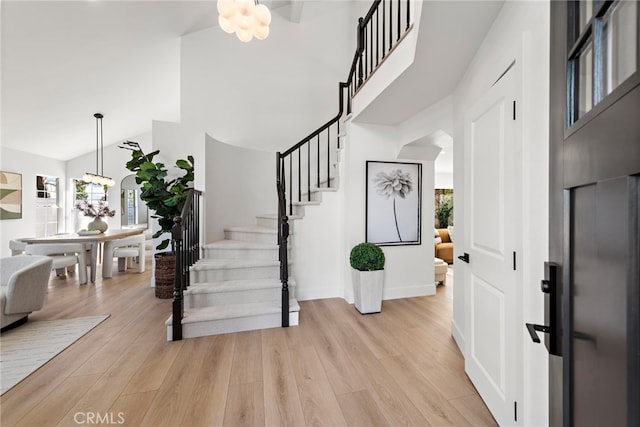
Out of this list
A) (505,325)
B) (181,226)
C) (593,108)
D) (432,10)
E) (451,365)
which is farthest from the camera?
(181,226)

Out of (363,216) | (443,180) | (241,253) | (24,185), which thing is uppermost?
(443,180)

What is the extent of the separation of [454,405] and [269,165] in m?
3.93

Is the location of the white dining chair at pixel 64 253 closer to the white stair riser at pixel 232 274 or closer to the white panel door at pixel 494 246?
the white stair riser at pixel 232 274

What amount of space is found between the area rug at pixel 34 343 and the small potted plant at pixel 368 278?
284cm

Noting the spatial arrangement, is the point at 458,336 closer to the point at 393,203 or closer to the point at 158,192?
the point at 393,203

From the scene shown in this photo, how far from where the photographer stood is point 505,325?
57.1 inches

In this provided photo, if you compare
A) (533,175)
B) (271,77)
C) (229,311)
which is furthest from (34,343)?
(271,77)

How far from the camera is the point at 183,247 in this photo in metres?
2.76

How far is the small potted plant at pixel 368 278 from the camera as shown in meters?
3.11

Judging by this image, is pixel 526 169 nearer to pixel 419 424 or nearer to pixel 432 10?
pixel 432 10

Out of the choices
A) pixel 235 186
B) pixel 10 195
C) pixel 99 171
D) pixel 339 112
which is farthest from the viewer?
pixel 99 171

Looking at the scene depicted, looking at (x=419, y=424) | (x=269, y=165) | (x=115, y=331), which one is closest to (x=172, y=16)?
(x=269, y=165)

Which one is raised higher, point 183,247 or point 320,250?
point 183,247

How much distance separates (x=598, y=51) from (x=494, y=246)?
44.8 inches
